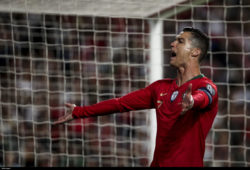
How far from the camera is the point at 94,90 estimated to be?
5.16 metres

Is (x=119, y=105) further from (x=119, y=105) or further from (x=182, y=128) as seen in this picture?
(x=182, y=128)

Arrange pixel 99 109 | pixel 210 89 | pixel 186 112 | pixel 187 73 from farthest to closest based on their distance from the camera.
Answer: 1. pixel 99 109
2. pixel 187 73
3. pixel 186 112
4. pixel 210 89

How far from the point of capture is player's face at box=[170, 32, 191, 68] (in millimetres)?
2270

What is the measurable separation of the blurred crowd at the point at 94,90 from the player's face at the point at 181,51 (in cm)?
243

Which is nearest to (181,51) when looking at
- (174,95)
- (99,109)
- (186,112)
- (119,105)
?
(174,95)

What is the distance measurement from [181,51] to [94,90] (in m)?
3.00

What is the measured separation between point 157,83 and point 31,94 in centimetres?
293

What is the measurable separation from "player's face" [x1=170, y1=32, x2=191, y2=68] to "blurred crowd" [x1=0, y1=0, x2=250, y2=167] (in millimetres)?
2430

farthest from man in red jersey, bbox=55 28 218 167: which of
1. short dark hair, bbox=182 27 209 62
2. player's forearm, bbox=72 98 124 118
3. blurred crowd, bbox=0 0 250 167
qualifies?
blurred crowd, bbox=0 0 250 167

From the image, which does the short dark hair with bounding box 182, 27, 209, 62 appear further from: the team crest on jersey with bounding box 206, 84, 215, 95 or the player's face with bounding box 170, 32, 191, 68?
the team crest on jersey with bounding box 206, 84, 215, 95

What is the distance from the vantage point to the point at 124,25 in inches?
214

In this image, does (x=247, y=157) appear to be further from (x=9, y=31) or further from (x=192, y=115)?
(x=9, y=31)

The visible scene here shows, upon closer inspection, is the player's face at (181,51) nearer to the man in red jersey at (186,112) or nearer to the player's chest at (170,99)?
the man in red jersey at (186,112)

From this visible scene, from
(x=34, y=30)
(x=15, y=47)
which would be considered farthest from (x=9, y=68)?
(x=34, y=30)
